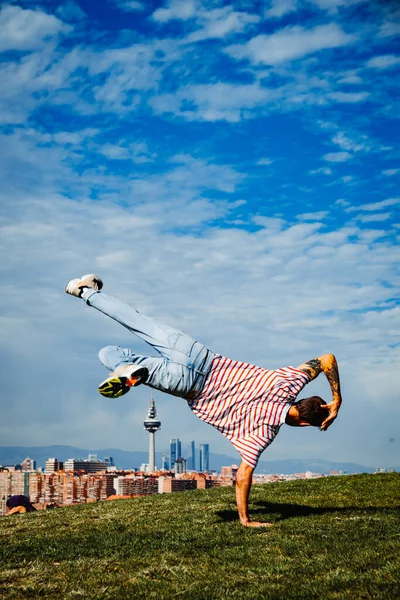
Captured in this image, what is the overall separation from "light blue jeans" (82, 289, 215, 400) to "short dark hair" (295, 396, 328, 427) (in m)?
1.38

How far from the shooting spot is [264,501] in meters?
11.8

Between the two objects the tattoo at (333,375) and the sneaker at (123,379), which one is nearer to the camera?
the sneaker at (123,379)

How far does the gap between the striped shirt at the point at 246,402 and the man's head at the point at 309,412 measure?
0.41ft

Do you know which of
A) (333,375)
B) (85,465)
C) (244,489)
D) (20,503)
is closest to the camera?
(244,489)

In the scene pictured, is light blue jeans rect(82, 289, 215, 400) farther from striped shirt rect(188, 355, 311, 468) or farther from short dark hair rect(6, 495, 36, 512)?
short dark hair rect(6, 495, 36, 512)

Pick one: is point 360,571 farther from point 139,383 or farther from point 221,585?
point 139,383

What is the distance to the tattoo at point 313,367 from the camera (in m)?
8.89

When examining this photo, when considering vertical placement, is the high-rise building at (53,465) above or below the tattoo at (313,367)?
below

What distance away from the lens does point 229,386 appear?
8.62 m

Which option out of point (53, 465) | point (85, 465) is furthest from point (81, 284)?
point (85, 465)

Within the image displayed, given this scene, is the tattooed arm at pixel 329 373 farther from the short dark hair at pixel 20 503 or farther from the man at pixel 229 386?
the short dark hair at pixel 20 503

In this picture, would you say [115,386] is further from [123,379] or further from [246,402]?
[246,402]

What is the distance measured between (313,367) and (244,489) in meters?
1.90

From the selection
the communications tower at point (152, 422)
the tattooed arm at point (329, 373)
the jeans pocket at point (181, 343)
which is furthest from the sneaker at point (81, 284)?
the communications tower at point (152, 422)
